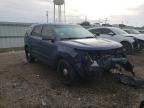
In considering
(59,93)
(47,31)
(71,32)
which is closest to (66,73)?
(59,93)

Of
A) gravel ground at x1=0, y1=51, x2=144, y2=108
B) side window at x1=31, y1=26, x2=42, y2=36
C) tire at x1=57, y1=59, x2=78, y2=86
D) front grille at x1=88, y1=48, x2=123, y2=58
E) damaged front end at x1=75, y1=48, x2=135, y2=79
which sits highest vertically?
side window at x1=31, y1=26, x2=42, y2=36

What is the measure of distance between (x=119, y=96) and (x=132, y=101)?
42 centimetres

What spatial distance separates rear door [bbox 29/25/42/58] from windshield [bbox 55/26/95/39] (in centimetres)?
102

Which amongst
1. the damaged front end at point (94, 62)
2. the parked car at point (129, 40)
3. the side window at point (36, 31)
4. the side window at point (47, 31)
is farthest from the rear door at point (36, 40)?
the parked car at point (129, 40)

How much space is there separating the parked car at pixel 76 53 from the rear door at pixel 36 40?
11cm

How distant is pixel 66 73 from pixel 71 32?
162 cm

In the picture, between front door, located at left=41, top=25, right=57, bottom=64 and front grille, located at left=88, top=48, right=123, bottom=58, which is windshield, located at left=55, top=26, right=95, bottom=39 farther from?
front grille, located at left=88, top=48, right=123, bottom=58

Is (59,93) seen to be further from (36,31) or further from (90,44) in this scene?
(36,31)

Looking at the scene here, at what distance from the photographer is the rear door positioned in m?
8.60

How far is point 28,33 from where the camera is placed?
9.73 meters

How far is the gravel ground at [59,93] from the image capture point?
18.5 feet

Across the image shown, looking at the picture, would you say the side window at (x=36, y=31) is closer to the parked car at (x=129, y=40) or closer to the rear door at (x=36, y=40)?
the rear door at (x=36, y=40)

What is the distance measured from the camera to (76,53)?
639 cm

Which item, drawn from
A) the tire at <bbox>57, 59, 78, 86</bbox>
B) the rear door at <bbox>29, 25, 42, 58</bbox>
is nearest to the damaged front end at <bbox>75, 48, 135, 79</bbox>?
the tire at <bbox>57, 59, 78, 86</bbox>
